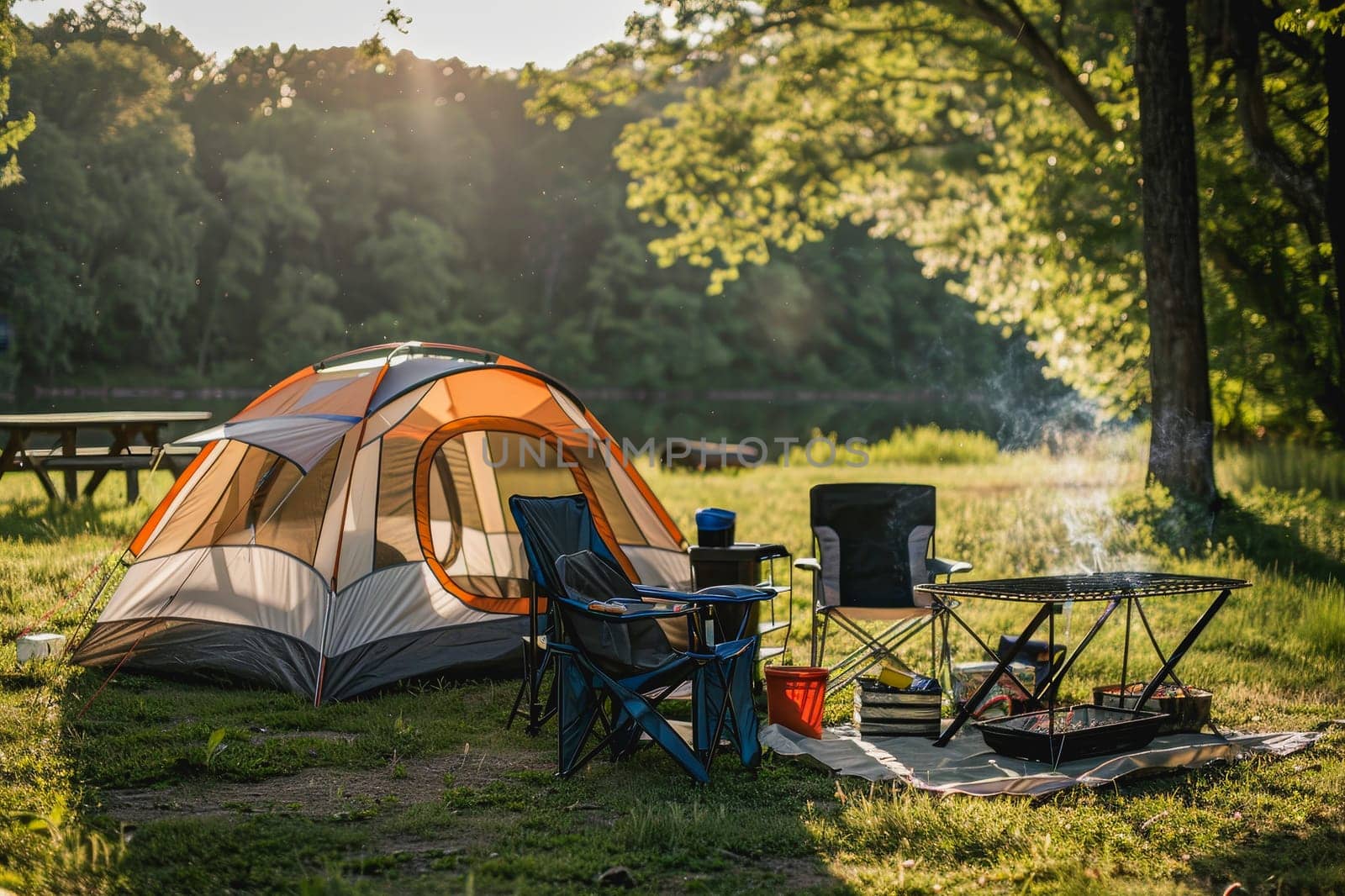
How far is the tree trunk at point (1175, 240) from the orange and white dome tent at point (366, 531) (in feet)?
→ 13.1

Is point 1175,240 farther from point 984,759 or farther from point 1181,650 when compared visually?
point 984,759

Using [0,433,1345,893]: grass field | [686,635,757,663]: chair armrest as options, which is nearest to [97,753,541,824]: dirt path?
[0,433,1345,893]: grass field

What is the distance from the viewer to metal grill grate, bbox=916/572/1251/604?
3.61m

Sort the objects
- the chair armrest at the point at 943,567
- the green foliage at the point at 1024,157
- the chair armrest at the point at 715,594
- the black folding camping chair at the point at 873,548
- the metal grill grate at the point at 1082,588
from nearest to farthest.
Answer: the metal grill grate at the point at 1082,588
the chair armrest at the point at 715,594
the chair armrest at the point at 943,567
the black folding camping chair at the point at 873,548
the green foliage at the point at 1024,157

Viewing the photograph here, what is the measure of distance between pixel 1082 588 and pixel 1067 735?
465 mm

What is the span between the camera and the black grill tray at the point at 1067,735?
3863 millimetres

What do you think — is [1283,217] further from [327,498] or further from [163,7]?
[163,7]

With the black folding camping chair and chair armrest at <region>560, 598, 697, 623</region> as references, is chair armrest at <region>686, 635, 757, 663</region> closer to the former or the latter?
chair armrest at <region>560, 598, 697, 623</region>

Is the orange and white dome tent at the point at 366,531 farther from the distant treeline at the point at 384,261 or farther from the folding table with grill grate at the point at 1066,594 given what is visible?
the distant treeline at the point at 384,261

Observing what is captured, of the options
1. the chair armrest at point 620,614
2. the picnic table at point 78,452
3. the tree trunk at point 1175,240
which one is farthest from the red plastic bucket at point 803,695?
the picnic table at point 78,452

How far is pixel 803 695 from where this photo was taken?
4.21 metres

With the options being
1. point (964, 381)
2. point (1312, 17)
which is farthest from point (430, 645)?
point (964, 381)

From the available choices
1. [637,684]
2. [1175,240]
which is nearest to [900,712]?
[637,684]

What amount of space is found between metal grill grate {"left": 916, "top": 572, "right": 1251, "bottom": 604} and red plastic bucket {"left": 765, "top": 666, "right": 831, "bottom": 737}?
541mm
